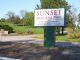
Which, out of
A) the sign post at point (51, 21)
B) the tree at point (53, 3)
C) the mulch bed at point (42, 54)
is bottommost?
the mulch bed at point (42, 54)

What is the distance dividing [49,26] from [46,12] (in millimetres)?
1135

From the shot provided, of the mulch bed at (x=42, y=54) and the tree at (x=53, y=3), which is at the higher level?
the tree at (x=53, y=3)

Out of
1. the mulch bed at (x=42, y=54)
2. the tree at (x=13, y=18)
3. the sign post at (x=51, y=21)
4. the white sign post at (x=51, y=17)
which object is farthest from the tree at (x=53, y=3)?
the tree at (x=13, y=18)

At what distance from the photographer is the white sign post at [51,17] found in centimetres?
2345

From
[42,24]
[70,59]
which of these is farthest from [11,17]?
[70,59]

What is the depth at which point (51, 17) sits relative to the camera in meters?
23.7

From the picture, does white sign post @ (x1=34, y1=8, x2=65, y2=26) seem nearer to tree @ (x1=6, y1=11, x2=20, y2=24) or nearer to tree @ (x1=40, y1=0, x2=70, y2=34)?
tree @ (x1=40, y1=0, x2=70, y2=34)

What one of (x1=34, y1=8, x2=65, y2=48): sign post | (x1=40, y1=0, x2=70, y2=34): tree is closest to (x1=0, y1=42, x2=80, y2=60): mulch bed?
(x1=34, y1=8, x2=65, y2=48): sign post

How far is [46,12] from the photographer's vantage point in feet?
78.2

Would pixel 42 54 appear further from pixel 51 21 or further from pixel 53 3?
pixel 53 3

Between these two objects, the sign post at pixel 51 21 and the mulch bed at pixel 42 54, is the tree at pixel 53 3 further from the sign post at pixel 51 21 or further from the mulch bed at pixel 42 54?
the mulch bed at pixel 42 54

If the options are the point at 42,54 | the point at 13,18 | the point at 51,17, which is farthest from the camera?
the point at 13,18

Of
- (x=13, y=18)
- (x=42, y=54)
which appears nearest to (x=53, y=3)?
(x=42, y=54)

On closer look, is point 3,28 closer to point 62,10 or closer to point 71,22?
point 71,22
